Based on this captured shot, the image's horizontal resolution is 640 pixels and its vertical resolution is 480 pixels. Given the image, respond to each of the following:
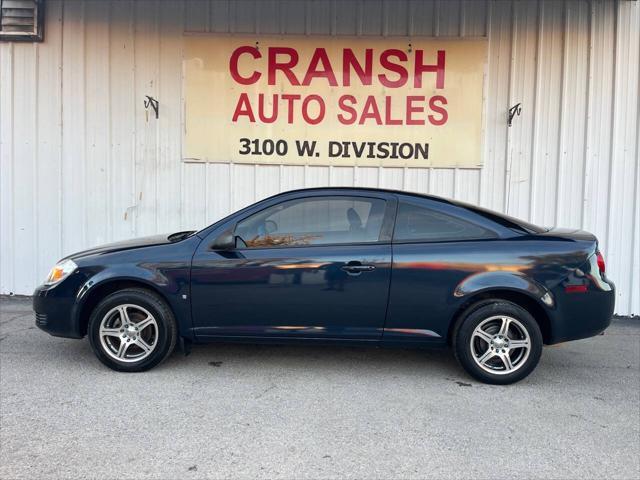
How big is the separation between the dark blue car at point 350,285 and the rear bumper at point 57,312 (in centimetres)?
1

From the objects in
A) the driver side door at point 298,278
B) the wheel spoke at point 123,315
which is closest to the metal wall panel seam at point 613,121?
the driver side door at point 298,278

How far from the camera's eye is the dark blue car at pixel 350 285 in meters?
4.69

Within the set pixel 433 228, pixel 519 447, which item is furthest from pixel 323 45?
pixel 519 447

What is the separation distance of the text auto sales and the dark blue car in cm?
287

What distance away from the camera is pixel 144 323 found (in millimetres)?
4895

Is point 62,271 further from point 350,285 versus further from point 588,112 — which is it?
point 588,112

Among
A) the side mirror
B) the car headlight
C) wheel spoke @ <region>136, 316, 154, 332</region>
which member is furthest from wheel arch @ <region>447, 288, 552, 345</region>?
the car headlight

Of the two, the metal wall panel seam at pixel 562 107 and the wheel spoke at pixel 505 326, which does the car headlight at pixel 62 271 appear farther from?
the metal wall panel seam at pixel 562 107

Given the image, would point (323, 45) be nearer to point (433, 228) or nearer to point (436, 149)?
point (436, 149)

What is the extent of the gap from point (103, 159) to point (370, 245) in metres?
4.67

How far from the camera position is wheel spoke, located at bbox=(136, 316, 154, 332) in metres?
4.88

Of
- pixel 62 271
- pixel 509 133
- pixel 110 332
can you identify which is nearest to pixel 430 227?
pixel 110 332

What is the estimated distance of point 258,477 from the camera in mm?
3305

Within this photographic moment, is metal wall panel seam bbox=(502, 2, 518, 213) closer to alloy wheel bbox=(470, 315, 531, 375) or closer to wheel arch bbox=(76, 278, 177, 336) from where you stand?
alloy wheel bbox=(470, 315, 531, 375)
